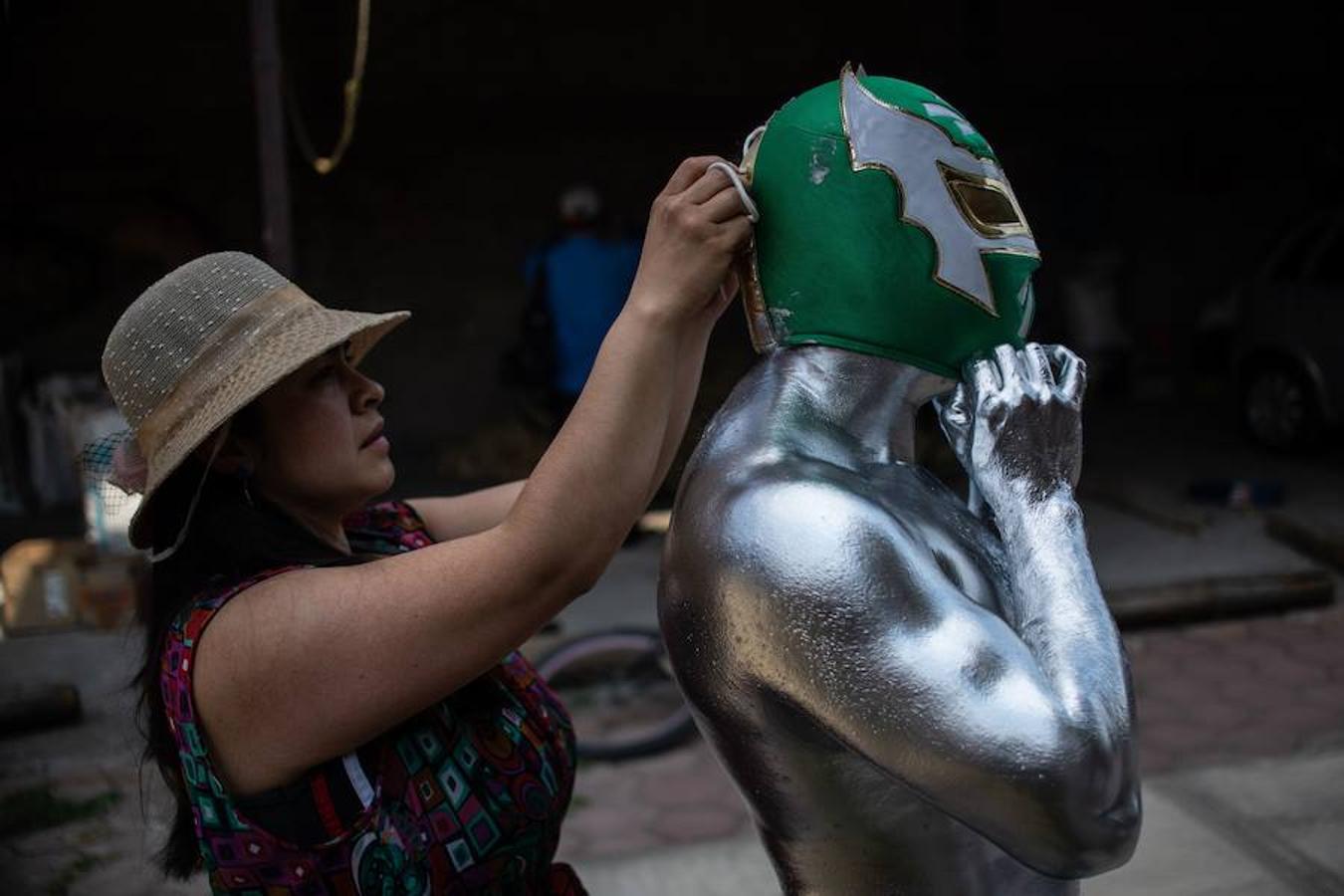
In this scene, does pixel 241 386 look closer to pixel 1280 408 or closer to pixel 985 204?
pixel 985 204

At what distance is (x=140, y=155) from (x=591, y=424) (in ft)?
24.3

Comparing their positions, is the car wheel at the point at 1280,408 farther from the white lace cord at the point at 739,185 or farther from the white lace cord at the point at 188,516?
the white lace cord at the point at 188,516

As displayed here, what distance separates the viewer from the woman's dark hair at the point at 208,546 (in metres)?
1.50

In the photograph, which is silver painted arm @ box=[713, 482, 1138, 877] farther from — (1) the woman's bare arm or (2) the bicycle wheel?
(2) the bicycle wheel

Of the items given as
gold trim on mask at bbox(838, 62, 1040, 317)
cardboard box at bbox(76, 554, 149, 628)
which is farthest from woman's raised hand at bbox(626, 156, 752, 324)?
cardboard box at bbox(76, 554, 149, 628)

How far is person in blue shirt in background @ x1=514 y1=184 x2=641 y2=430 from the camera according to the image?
6.35 metres

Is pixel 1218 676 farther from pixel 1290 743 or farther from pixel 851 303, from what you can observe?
pixel 851 303

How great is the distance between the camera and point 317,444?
5.04 ft

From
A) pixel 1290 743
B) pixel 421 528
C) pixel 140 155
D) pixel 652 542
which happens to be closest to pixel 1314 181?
pixel 652 542

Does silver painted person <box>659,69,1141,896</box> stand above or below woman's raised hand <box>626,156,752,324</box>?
below

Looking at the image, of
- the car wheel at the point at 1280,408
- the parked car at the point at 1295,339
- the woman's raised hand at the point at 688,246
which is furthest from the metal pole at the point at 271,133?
the car wheel at the point at 1280,408

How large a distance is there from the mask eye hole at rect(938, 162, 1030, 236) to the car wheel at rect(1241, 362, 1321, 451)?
23.1ft

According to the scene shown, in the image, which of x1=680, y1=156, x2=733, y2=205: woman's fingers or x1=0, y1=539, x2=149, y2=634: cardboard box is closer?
x1=680, y1=156, x2=733, y2=205: woman's fingers

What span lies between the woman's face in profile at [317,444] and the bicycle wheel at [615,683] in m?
2.90
